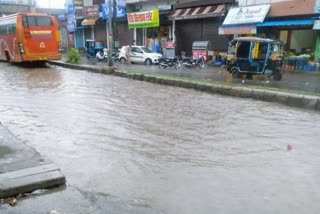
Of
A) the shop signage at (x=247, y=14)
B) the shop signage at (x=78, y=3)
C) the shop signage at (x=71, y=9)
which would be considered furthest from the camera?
the shop signage at (x=71, y=9)

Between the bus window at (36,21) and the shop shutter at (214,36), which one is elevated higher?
the bus window at (36,21)

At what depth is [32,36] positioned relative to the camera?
19.5 m

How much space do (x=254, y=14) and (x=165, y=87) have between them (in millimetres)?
9269

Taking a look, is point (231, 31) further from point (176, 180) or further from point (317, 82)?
point (176, 180)

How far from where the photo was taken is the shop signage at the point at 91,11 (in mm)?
35188

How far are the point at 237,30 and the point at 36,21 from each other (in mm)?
11626

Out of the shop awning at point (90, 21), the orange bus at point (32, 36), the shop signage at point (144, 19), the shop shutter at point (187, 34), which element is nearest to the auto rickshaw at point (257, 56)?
the shop shutter at point (187, 34)

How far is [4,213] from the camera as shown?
11.1 feet

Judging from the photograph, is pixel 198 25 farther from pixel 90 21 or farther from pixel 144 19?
pixel 90 21

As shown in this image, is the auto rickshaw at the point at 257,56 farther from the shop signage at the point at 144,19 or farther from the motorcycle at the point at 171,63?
the shop signage at the point at 144,19

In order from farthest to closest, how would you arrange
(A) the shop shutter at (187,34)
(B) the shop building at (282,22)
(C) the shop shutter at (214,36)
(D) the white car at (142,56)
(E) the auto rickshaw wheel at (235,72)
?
(A) the shop shutter at (187,34)
(D) the white car at (142,56)
(C) the shop shutter at (214,36)
(B) the shop building at (282,22)
(E) the auto rickshaw wheel at (235,72)

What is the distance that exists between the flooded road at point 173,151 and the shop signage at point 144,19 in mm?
17180

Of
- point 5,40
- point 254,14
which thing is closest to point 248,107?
point 254,14

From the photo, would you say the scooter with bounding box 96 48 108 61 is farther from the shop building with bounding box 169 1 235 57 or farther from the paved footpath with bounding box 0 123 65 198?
the paved footpath with bounding box 0 123 65 198
